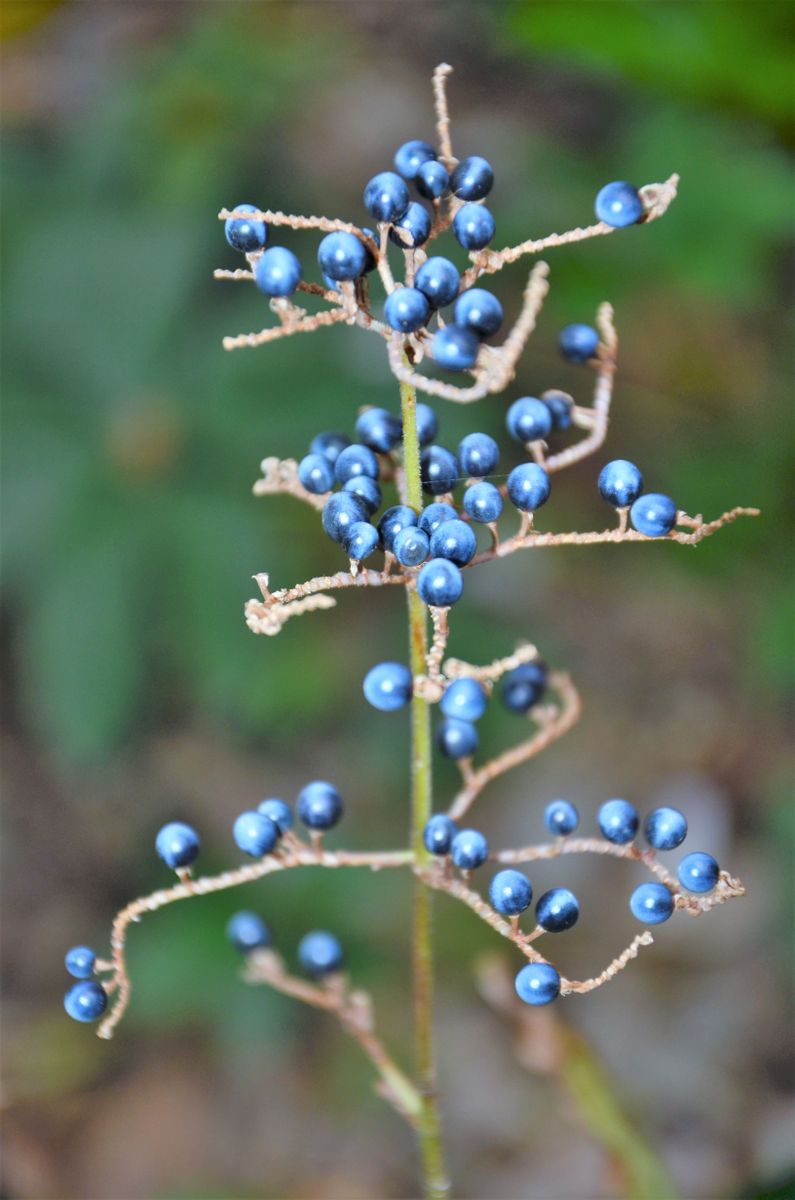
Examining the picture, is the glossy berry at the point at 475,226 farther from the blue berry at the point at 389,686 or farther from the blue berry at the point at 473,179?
the blue berry at the point at 389,686

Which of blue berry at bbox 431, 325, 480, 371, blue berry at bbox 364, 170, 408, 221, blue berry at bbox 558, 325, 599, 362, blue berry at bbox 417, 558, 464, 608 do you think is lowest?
blue berry at bbox 417, 558, 464, 608

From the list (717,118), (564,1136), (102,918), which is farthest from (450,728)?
(717,118)

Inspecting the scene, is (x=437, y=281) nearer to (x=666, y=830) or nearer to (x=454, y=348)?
(x=454, y=348)

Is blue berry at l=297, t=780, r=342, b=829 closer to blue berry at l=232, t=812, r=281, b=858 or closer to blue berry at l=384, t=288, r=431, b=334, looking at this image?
blue berry at l=232, t=812, r=281, b=858

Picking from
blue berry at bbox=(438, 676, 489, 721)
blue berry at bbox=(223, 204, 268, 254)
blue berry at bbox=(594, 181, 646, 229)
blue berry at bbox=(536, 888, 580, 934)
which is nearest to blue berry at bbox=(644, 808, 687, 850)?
blue berry at bbox=(536, 888, 580, 934)

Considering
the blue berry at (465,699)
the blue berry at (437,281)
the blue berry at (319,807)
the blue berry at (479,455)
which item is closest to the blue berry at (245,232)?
the blue berry at (437,281)
